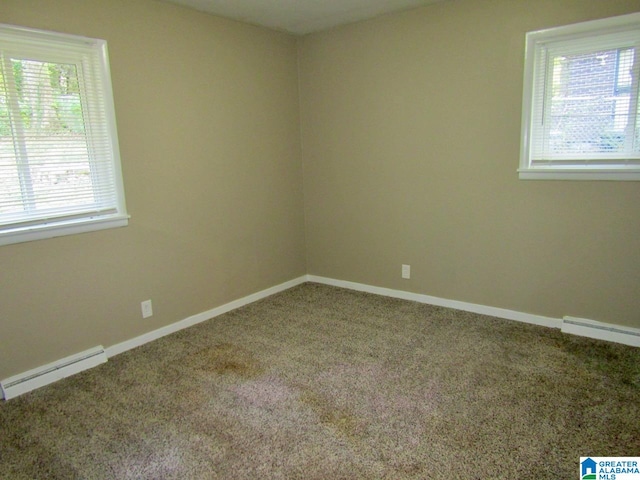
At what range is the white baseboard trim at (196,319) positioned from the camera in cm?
304

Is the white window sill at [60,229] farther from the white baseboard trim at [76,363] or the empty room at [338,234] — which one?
the white baseboard trim at [76,363]

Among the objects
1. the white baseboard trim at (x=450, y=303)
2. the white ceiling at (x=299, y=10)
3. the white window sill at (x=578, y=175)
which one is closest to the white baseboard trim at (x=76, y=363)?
the white baseboard trim at (x=450, y=303)

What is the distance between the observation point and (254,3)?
3.14m

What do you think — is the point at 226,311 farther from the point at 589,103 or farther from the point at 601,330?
the point at 589,103

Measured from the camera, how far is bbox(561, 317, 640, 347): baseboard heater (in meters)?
2.86

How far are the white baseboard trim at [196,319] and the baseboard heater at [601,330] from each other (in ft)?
7.96

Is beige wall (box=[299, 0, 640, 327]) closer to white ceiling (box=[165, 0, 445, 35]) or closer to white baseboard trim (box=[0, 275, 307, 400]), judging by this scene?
white ceiling (box=[165, 0, 445, 35])

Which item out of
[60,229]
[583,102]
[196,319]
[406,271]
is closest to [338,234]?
[406,271]

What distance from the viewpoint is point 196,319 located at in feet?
11.5

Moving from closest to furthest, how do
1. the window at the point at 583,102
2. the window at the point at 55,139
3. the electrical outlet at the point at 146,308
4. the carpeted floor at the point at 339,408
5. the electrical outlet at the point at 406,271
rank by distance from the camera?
the carpeted floor at the point at 339,408 < the window at the point at 55,139 < the window at the point at 583,102 < the electrical outlet at the point at 146,308 < the electrical outlet at the point at 406,271

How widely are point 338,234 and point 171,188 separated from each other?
5.52 feet

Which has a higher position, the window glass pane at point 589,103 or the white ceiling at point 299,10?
the white ceiling at point 299,10

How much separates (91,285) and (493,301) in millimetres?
2942

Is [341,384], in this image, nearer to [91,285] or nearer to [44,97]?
[91,285]
